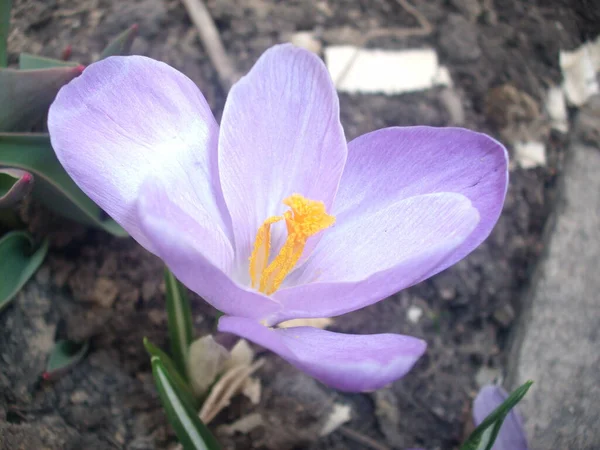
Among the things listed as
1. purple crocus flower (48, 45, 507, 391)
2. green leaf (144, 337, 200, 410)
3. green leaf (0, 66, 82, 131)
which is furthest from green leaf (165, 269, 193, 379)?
green leaf (0, 66, 82, 131)

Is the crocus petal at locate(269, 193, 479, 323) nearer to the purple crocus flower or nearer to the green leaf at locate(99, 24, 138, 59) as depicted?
the purple crocus flower

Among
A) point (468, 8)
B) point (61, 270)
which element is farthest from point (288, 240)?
point (468, 8)

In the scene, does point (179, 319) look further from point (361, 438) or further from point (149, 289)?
point (361, 438)

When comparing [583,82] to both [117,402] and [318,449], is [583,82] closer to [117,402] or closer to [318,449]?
[318,449]

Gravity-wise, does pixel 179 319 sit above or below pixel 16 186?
below

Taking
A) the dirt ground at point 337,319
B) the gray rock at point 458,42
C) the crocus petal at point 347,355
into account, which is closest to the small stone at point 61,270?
the dirt ground at point 337,319
